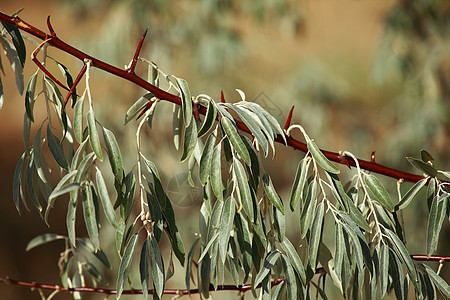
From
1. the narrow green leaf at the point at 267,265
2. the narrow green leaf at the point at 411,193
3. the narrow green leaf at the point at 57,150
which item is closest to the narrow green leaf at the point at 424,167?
the narrow green leaf at the point at 411,193

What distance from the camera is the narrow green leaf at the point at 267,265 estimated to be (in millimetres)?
651

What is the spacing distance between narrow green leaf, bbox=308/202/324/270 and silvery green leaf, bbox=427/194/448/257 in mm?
164

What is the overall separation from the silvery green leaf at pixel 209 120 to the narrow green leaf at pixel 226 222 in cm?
10

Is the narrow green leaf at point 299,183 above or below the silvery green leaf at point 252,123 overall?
below

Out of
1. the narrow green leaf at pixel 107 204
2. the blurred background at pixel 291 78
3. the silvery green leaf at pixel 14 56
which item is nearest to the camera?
the narrow green leaf at pixel 107 204

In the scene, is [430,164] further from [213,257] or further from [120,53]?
[120,53]

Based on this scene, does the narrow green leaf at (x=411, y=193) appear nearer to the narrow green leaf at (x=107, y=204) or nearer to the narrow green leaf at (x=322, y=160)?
the narrow green leaf at (x=322, y=160)

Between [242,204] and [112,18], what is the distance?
201 centimetres

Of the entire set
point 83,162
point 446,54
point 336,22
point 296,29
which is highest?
point 336,22

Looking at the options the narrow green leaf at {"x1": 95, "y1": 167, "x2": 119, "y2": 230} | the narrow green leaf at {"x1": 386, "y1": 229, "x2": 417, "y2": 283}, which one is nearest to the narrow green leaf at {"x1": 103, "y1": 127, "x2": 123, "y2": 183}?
the narrow green leaf at {"x1": 95, "y1": 167, "x2": 119, "y2": 230}

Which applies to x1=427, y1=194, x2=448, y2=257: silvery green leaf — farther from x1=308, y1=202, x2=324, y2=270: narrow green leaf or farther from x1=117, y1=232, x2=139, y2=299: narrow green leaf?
x1=117, y1=232, x2=139, y2=299: narrow green leaf

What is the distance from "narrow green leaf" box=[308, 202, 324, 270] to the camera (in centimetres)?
66

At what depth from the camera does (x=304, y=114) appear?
2.71m

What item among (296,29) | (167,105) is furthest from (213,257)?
(296,29)
